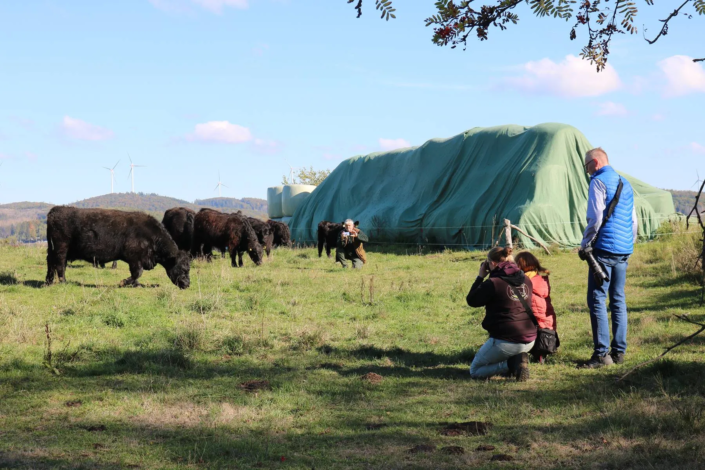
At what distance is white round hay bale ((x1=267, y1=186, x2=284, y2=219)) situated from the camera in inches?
1742

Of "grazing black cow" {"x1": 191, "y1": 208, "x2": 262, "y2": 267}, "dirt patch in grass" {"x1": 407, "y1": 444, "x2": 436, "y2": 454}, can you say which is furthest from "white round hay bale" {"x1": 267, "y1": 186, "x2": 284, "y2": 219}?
"dirt patch in grass" {"x1": 407, "y1": 444, "x2": 436, "y2": 454}

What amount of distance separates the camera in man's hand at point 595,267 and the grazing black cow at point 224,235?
13514 millimetres

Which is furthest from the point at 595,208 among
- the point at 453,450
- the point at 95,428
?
the point at 95,428

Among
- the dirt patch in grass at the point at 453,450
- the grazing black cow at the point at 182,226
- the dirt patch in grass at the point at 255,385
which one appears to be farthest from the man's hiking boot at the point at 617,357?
the grazing black cow at the point at 182,226

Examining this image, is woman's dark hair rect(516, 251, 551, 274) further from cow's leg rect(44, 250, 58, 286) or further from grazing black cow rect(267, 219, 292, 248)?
grazing black cow rect(267, 219, 292, 248)

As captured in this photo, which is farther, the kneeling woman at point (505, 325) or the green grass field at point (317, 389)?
the kneeling woman at point (505, 325)

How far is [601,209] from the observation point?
6.98m

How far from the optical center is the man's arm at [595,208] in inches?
274

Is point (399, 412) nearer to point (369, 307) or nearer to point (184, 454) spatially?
point (184, 454)

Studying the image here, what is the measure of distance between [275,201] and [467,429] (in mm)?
40114

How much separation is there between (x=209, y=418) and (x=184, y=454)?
891 mm

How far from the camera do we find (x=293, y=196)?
42.3 meters

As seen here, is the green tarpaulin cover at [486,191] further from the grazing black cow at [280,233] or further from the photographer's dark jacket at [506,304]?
the photographer's dark jacket at [506,304]

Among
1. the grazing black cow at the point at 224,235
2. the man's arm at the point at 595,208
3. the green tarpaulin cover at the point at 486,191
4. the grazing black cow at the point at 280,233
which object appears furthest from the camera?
the grazing black cow at the point at 280,233
